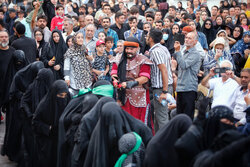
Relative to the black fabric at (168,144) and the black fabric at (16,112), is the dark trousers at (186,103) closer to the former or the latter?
the black fabric at (16,112)

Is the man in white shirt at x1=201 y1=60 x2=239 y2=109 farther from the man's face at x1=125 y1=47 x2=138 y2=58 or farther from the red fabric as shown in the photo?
the red fabric

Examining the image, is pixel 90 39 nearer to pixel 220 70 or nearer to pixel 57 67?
pixel 57 67

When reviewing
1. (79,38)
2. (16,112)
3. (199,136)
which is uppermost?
(79,38)

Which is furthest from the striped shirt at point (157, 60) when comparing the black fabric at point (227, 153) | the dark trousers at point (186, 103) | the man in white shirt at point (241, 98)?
the black fabric at point (227, 153)

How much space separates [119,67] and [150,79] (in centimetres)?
66

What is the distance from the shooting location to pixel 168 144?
411 cm

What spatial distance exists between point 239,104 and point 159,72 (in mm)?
1497

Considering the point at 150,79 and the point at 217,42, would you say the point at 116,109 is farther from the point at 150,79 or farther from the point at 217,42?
A: the point at 217,42

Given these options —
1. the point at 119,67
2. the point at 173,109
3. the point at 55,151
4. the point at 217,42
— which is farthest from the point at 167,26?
the point at 55,151

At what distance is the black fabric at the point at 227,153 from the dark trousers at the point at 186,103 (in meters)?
3.68

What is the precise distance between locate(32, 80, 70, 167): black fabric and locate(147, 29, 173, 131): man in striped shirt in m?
1.59

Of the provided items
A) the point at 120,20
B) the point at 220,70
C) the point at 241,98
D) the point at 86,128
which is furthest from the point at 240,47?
the point at 86,128

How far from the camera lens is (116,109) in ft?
15.5

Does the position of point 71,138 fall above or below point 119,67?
below
